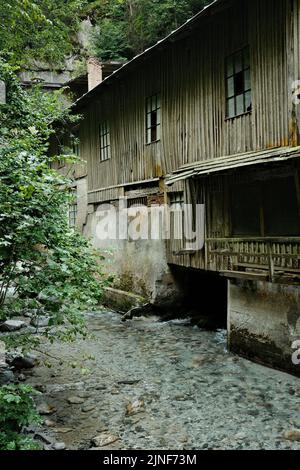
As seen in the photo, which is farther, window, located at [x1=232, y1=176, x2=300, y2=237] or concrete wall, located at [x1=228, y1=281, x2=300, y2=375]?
window, located at [x1=232, y1=176, x2=300, y2=237]

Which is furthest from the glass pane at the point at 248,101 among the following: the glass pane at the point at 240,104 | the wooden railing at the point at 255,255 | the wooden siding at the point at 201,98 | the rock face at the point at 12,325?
the rock face at the point at 12,325

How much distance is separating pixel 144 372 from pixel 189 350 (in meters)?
1.86

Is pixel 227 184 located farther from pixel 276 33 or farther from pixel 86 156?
pixel 86 156

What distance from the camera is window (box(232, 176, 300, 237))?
925cm

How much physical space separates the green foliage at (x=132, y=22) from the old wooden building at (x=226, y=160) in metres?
6.97

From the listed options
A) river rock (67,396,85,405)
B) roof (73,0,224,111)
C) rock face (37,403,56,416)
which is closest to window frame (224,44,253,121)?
roof (73,0,224,111)

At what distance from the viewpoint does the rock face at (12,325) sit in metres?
11.7

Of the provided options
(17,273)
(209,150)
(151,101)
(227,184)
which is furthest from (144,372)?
(151,101)

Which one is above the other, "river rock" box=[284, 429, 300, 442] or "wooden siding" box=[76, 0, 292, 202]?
"wooden siding" box=[76, 0, 292, 202]

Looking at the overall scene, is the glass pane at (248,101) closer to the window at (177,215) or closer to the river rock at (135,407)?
the window at (177,215)

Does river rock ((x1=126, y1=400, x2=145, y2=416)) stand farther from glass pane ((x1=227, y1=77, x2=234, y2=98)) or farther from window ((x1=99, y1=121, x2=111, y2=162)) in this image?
window ((x1=99, y1=121, x2=111, y2=162))

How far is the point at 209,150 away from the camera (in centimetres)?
1131

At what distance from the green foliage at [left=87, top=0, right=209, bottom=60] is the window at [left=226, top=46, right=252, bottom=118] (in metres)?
10.2

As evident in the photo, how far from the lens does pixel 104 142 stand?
1762 centimetres
